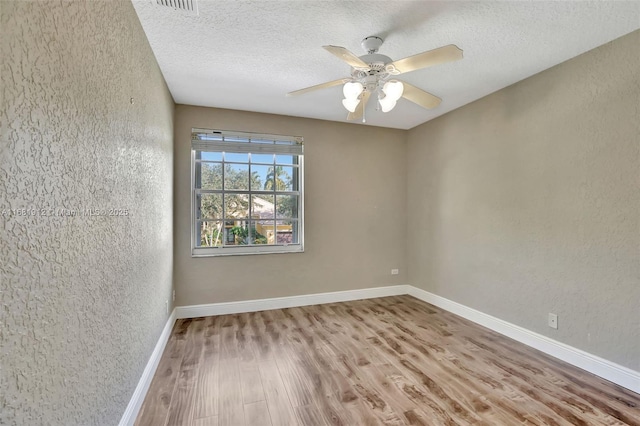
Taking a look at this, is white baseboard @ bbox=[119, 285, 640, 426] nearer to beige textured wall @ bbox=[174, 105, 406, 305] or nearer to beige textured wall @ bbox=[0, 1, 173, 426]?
beige textured wall @ bbox=[174, 105, 406, 305]

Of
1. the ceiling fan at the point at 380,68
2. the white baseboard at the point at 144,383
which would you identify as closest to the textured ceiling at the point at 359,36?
the ceiling fan at the point at 380,68

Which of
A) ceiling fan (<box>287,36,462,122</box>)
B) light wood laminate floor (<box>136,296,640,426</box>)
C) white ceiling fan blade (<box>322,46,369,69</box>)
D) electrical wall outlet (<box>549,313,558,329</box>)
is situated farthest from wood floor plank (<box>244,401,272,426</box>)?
electrical wall outlet (<box>549,313,558,329</box>)

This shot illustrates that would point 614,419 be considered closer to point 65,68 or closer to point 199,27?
point 65,68

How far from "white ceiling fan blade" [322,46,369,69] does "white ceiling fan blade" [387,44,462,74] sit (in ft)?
0.66

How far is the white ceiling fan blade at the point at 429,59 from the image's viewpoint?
1632 millimetres

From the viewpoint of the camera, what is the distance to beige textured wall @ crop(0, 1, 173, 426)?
765 millimetres

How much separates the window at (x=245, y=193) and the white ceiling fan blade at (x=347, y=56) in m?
2.08

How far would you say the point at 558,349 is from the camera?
2.50 metres

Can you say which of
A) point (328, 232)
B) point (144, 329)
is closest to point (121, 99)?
point (144, 329)

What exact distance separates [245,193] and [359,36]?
2.32 meters

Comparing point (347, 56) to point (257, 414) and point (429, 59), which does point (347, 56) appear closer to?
point (429, 59)

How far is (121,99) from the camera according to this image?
1.56m

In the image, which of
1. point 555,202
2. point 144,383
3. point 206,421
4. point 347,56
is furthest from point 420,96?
point 144,383

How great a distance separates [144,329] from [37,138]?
1593 mm
